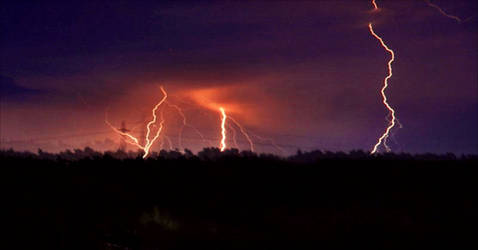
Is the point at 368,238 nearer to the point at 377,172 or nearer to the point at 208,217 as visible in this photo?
the point at 208,217

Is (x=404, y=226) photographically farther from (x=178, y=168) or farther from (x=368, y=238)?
(x=178, y=168)

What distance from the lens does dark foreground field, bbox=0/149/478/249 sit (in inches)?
500

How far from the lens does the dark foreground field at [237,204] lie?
41.7ft

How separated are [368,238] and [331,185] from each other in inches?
461

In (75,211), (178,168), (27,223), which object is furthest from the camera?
(178,168)

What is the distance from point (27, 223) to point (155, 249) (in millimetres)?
3189

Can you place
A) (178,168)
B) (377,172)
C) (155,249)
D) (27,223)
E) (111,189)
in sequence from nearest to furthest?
(155,249)
(27,223)
(111,189)
(178,168)
(377,172)

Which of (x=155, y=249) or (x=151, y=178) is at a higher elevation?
(x=151, y=178)

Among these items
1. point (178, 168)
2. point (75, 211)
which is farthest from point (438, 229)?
point (178, 168)

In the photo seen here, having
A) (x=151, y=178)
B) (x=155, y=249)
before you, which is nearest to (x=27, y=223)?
(x=155, y=249)

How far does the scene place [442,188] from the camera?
25047mm

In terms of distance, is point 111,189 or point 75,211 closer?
point 75,211

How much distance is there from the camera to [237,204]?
1969 centimetres

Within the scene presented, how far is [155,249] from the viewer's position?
1179 centimetres
